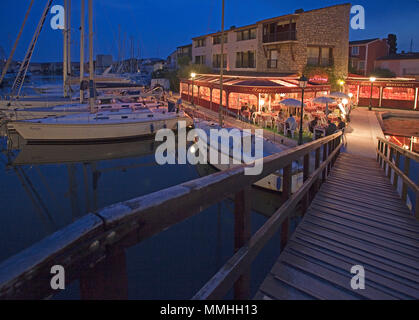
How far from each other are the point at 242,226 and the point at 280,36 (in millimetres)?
32974

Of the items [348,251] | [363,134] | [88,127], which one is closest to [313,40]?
[363,134]

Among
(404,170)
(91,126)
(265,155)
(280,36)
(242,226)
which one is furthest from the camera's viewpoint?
(280,36)

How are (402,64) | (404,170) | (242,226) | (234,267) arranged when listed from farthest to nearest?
1. (402,64)
2. (404,170)
3. (242,226)
4. (234,267)

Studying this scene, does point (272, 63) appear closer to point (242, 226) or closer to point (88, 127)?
point (88, 127)

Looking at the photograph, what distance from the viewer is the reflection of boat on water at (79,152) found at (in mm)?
20562

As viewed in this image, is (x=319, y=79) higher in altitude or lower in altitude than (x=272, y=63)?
lower

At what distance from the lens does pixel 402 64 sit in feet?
145

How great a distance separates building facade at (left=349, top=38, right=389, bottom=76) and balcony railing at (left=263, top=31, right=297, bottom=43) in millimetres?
18583

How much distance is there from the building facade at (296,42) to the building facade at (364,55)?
12.7 meters

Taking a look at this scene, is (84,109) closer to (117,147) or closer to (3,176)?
(117,147)

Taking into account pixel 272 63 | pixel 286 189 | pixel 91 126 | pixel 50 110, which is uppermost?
pixel 272 63

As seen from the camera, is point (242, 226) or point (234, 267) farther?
point (242, 226)

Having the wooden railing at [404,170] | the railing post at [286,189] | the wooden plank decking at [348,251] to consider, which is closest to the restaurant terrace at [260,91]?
the wooden railing at [404,170]

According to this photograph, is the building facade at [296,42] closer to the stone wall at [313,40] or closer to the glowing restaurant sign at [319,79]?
the stone wall at [313,40]
